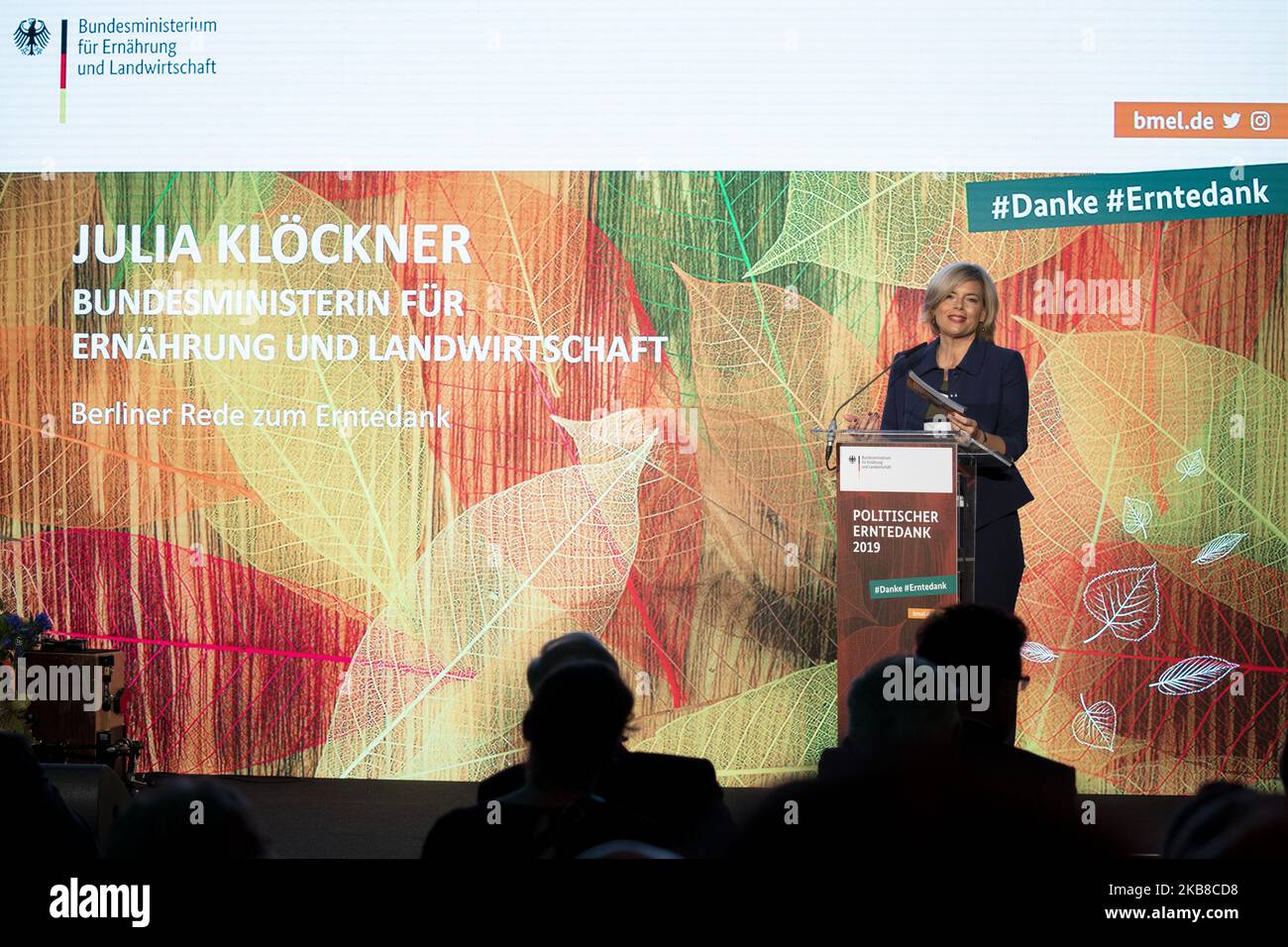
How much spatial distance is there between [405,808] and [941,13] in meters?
3.52

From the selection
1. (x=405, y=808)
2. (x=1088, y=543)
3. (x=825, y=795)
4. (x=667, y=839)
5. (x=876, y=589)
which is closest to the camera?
(x=825, y=795)

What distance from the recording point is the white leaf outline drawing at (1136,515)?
479cm

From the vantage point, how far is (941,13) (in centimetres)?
469

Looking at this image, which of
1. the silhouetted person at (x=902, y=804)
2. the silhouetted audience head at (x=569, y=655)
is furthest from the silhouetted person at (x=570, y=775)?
the silhouetted person at (x=902, y=804)

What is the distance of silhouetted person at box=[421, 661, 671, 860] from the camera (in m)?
2.34

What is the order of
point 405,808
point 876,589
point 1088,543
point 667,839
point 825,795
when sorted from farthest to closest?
point 1088,543 → point 405,808 → point 876,589 → point 667,839 → point 825,795

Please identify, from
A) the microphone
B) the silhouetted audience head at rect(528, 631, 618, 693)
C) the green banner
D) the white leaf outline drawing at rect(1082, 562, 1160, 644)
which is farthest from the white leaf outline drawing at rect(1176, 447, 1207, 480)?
the silhouetted audience head at rect(528, 631, 618, 693)

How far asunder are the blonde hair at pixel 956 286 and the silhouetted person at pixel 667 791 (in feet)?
8.54

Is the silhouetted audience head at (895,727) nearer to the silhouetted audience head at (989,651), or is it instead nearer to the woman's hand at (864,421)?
the silhouetted audience head at (989,651)

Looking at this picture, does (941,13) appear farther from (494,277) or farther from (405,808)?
(405,808)

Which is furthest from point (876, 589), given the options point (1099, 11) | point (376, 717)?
point (1099, 11)

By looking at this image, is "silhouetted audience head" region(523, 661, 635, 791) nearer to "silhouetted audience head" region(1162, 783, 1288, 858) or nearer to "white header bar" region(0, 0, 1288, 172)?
"silhouetted audience head" region(1162, 783, 1288, 858)

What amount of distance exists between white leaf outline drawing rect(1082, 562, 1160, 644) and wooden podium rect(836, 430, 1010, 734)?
3.67 feet
